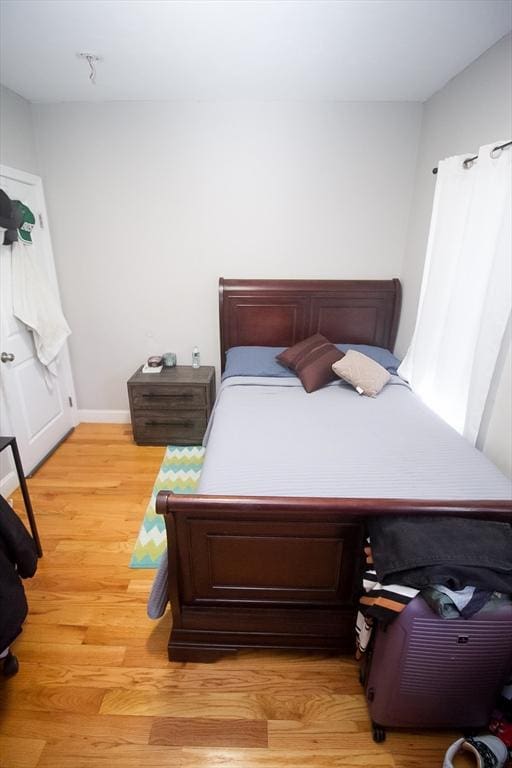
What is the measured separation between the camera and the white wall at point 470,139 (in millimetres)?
1794

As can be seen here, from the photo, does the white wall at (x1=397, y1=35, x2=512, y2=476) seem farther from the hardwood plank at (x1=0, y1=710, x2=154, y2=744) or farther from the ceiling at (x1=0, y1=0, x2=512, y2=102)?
the hardwood plank at (x1=0, y1=710, x2=154, y2=744)

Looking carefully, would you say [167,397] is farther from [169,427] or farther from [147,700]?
[147,700]

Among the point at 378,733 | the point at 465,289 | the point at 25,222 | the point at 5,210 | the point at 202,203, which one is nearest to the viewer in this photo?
the point at 378,733

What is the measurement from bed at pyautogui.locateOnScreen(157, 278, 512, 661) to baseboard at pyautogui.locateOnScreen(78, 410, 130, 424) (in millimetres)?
1716

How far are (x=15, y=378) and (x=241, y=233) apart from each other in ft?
6.37

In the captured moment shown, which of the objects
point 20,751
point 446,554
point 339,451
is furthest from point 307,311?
point 20,751

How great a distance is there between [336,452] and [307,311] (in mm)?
1573

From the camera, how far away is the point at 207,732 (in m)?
1.32

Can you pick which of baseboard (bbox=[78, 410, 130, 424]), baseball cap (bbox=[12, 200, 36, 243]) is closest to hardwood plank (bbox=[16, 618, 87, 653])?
baseboard (bbox=[78, 410, 130, 424])

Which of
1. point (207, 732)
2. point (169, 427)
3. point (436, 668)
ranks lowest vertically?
point (207, 732)

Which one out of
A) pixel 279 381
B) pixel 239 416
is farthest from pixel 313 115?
pixel 239 416

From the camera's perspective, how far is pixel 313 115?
2.65m

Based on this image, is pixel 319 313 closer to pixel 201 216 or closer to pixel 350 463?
pixel 201 216

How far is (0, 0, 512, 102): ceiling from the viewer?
1577 mm
